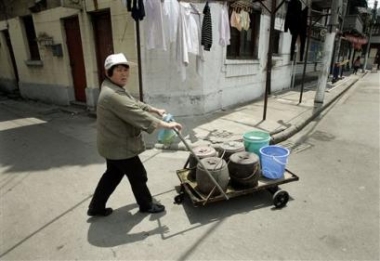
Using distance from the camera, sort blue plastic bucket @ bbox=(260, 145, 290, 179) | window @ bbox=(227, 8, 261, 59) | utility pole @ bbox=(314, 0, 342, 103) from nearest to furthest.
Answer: blue plastic bucket @ bbox=(260, 145, 290, 179), utility pole @ bbox=(314, 0, 342, 103), window @ bbox=(227, 8, 261, 59)

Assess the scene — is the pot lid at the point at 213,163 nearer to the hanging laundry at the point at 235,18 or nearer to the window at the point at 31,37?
the hanging laundry at the point at 235,18

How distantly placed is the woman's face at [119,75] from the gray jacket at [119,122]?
6 centimetres

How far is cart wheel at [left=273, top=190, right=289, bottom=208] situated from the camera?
3.26 meters

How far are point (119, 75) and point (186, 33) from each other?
3.30 meters

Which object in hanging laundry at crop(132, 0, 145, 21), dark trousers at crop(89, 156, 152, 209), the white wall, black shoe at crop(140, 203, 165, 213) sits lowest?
black shoe at crop(140, 203, 165, 213)

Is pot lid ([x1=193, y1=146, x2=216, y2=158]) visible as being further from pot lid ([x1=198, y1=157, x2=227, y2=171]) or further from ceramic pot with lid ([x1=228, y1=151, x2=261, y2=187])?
ceramic pot with lid ([x1=228, y1=151, x2=261, y2=187])

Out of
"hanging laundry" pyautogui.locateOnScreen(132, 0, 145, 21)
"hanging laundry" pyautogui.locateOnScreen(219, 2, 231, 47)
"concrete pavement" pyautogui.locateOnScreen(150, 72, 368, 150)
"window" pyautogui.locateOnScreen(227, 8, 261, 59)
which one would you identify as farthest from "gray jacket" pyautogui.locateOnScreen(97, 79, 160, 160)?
"window" pyautogui.locateOnScreen(227, 8, 261, 59)

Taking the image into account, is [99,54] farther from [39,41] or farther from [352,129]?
[352,129]

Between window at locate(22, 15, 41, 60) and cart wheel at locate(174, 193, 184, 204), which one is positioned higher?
window at locate(22, 15, 41, 60)

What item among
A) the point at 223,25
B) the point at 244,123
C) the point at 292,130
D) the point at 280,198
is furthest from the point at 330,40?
the point at 280,198

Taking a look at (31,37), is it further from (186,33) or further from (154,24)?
(186,33)

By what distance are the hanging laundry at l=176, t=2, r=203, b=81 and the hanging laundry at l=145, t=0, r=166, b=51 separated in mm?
423

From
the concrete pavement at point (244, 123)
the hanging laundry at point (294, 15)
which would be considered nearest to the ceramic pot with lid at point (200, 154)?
the concrete pavement at point (244, 123)

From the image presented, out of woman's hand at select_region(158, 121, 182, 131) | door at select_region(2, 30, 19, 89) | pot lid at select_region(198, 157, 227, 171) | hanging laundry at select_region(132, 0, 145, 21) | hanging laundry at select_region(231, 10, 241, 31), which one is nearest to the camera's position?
woman's hand at select_region(158, 121, 182, 131)
